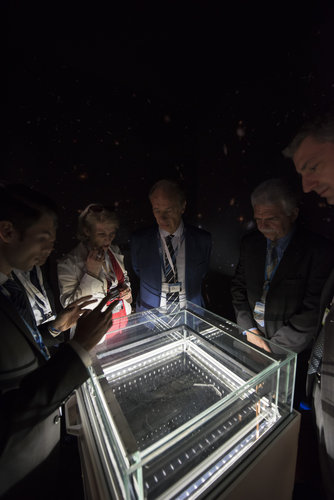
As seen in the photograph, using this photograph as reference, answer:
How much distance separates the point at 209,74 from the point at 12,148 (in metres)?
1.93

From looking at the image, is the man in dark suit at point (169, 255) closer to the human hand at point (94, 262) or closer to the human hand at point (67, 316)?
the human hand at point (94, 262)

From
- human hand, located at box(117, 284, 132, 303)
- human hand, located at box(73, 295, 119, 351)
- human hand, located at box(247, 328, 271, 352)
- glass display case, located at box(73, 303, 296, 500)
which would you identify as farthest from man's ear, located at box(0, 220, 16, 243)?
human hand, located at box(247, 328, 271, 352)

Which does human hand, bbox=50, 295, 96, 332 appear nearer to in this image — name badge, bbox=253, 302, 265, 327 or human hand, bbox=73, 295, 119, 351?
human hand, bbox=73, 295, 119, 351

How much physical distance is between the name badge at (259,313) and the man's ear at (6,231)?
5.48 ft

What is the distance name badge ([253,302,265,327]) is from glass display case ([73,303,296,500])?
0.65 metres

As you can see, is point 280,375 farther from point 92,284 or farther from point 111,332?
point 92,284

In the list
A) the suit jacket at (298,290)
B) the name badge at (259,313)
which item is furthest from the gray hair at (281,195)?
the name badge at (259,313)

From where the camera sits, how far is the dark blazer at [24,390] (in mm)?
645

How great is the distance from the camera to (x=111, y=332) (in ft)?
3.83

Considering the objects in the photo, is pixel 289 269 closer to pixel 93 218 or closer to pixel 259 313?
pixel 259 313

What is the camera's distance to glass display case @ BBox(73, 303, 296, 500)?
1.99 ft

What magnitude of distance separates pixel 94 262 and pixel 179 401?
118cm

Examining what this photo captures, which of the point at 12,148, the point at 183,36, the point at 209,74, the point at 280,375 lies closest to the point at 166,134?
the point at 209,74

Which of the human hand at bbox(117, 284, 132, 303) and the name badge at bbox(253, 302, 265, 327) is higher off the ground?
the human hand at bbox(117, 284, 132, 303)
